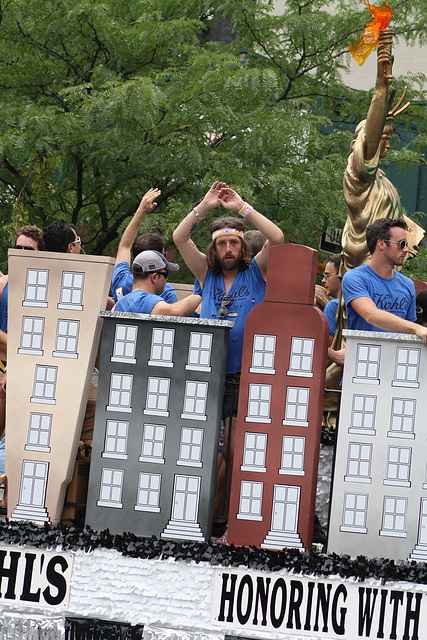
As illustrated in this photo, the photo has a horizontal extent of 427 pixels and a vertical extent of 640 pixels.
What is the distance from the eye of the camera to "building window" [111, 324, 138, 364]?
14.2 ft

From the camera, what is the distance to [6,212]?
10.8m

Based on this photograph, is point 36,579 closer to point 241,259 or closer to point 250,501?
point 250,501

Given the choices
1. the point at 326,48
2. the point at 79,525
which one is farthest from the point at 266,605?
the point at 326,48

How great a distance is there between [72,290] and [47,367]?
1.39 ft

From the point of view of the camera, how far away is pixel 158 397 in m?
4.26

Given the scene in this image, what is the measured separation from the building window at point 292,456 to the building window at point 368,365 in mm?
407

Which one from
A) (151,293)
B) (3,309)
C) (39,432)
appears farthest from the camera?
(3,309)

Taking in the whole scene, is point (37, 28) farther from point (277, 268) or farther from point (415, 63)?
point (415, 63)

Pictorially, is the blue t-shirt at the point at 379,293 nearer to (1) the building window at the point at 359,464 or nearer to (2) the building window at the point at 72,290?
(1) the building window at the point at 359,464

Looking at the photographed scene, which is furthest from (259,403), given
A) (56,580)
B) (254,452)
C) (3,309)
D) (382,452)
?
(3,309)

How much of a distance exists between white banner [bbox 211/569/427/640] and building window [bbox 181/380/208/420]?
2.44ft

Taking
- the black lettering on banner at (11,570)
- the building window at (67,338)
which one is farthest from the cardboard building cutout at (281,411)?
the black lettering on banner at (11,570)

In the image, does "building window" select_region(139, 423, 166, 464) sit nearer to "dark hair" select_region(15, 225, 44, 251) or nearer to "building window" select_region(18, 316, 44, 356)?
"building window" select_region(18, 316, 44, 356)

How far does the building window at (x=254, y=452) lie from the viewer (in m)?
4.12
